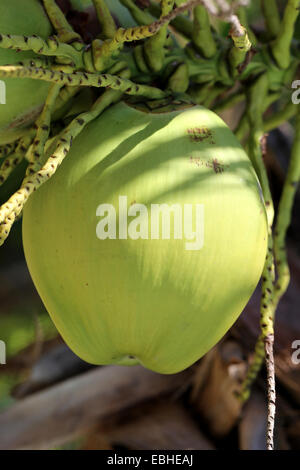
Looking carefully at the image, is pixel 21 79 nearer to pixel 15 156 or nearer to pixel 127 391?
pixel 15 156

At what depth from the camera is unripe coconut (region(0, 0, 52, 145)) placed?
70cm

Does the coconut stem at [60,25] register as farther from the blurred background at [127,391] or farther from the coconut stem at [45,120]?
the blurred background at [127,391]

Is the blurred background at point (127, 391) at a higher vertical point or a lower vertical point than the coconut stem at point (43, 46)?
lower

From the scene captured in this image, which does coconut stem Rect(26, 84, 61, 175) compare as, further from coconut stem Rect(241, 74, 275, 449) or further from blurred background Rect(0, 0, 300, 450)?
blurred background Rect(0, 0, 300, 450)

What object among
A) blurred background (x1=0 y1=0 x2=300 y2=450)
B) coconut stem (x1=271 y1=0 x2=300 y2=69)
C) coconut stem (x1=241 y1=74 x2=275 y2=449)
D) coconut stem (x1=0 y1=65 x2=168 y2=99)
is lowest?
blurred background (x1=0 y1=0 x2=300 y2=450)

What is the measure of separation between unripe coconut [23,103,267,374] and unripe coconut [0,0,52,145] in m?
0.08

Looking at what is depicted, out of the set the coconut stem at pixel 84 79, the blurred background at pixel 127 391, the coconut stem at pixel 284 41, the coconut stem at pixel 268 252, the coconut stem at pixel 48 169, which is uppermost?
the coconut stem at pixel 84 79

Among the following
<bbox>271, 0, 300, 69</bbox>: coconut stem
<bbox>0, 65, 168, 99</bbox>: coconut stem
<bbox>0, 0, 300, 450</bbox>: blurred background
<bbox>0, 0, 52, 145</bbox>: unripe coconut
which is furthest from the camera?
<bbox>0, 0, 300, 450</bbox>: blurred background

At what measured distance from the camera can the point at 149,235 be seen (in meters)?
0.68

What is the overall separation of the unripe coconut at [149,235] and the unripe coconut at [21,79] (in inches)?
3.0

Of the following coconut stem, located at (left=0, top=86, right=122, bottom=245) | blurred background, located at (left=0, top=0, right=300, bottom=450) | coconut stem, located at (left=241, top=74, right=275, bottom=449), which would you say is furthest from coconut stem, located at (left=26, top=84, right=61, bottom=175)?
blurred background, located at (left=0, top=0, right=300, bottom=450)

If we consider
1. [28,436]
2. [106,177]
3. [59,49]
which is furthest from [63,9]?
[28,436]

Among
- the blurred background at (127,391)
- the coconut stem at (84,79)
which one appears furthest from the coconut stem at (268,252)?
the blurred background at (127,391)

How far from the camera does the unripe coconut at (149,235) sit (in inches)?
26.8
